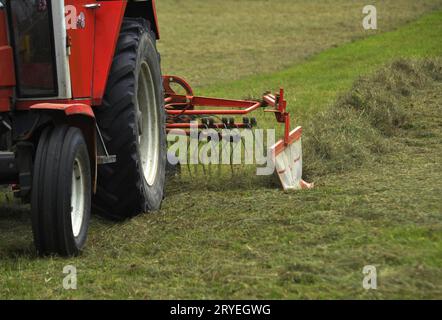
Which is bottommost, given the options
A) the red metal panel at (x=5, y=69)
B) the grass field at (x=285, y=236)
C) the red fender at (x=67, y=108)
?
the grass field at (x=285, y=236)

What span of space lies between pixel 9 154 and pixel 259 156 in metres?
2.79

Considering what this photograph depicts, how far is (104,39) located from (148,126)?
120 centimetres

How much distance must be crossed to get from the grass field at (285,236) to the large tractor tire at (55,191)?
4.3 inches

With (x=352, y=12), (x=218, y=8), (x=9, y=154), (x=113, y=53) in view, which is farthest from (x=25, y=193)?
(x=218, y=8)

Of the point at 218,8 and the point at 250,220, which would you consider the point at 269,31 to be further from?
the point at 250,220

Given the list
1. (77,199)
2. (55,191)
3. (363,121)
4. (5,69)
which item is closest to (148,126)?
(77,199)

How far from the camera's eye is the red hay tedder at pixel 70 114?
4.78m

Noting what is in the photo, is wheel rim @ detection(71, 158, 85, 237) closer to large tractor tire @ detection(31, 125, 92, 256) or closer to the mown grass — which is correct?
large tractor tire @ detection(31, 125, 92, 256)

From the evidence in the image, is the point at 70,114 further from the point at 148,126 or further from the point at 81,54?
the point at 148,126

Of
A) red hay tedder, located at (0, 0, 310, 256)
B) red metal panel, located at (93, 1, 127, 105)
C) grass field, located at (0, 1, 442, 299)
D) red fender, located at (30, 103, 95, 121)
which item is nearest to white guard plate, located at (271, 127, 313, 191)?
grass field, located at (0, 1, 442, 299)

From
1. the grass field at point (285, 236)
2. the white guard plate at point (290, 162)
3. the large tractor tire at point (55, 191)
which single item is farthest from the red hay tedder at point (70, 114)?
the white guard plate at point (290, 162)

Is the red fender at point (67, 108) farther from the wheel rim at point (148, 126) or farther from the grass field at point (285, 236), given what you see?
the wheel rim at point (148, 126)

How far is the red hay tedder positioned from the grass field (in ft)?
0.71

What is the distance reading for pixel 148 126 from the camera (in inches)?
263
